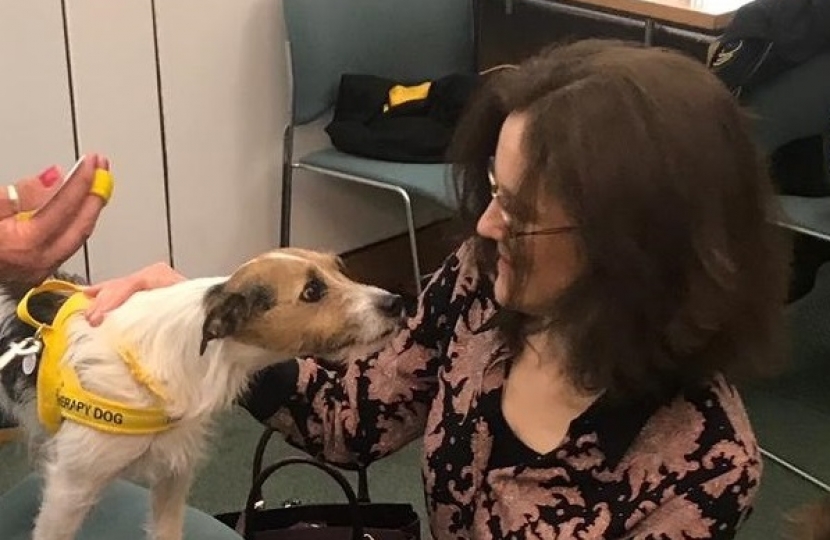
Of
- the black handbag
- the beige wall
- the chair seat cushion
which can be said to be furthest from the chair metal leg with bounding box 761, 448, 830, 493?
the black handbag

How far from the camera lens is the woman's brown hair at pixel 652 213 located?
1138 millimetres

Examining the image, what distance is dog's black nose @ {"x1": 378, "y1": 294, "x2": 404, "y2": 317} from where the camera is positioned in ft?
5.34

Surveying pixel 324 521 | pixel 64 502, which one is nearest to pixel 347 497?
pixel 324 521

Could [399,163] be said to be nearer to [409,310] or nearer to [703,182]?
[409,310]

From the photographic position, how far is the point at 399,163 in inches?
119

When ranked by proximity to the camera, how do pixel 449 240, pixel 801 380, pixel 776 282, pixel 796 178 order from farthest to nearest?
pixel 801 380
pixel 796 178
pixel 449 240
pixel 776 282

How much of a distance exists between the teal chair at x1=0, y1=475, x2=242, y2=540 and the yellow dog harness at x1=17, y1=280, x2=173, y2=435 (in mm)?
117

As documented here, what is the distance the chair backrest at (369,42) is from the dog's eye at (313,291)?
147cm

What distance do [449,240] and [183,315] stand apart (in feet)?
1.19

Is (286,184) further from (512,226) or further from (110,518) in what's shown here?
(512,226)

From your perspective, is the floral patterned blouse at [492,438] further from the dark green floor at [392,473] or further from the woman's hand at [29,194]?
the dark green floor at [392,473]

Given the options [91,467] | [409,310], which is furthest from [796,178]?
[91,467]

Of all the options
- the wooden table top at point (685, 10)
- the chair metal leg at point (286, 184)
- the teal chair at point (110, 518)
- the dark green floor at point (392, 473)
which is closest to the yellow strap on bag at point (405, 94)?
the chair metal leg at point (286, 184)

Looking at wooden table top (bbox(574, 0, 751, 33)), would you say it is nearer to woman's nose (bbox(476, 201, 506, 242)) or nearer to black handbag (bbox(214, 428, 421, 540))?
black handbag (bbox(214, 428, 421, 540))
